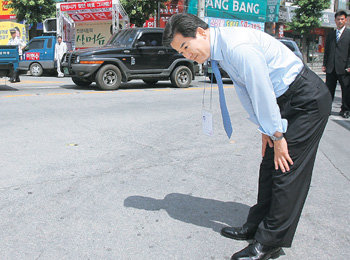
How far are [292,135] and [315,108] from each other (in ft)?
0.69

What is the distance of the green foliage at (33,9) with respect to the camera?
21.8 metres

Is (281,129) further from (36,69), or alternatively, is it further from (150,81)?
(36,69)

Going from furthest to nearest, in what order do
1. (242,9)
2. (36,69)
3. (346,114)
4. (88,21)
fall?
1. (242,9)
2. (88,21)
3. (36,69)
4. (346,114)

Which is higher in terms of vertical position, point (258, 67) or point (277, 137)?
point (258, 67)

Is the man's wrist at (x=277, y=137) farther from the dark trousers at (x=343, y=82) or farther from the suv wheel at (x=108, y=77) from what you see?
the suv wheel at (x=108, y=77)

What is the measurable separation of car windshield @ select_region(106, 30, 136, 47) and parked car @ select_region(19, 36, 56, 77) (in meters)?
5.65

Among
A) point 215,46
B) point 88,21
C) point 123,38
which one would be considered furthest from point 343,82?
point 88,21

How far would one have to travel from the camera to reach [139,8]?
20.8 metres

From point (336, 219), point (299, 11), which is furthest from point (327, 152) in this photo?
point (299, 11)

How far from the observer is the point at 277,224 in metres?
2.43

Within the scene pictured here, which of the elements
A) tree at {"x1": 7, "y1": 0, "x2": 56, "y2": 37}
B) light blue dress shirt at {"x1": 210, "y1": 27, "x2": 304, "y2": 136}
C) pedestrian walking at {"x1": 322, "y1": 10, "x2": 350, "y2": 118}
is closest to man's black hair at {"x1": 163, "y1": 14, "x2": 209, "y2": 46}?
light blue dress shirt at {"x1": 210, "y1": 27, "x2": 304, "y2": 136}

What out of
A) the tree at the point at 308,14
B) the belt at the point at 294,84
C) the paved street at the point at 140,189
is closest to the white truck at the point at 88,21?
the paved street at the point at 140,189

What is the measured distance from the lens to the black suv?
11.1 m

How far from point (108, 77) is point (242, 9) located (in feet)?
55.8
